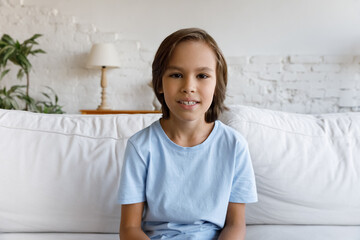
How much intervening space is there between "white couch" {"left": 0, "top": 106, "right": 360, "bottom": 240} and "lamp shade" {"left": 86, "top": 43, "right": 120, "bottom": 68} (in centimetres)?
224

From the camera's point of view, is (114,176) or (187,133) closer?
(187,133)

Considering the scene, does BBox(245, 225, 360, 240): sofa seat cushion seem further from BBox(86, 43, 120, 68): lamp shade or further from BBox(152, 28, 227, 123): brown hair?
BBox(86, 43, 120, 68): lamp shade

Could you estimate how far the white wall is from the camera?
12.0ft

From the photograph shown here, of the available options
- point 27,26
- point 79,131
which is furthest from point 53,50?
point 79,131

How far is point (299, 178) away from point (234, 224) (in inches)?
14.3

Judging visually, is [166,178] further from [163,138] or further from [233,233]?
[233,233]

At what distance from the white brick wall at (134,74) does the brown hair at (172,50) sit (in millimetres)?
2683

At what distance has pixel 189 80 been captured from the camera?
92cm

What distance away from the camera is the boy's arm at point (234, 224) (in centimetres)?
98

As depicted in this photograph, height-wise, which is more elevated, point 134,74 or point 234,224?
point 134,74

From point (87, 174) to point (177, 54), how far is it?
54 cm

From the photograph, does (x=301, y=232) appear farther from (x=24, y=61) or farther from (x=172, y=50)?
(x=24, y=61)

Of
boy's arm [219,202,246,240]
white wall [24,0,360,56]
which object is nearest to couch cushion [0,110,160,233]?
boy's arm [219,202,246,240]

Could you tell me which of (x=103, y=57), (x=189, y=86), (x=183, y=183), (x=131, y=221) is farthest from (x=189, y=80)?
(x=103, y=57)
